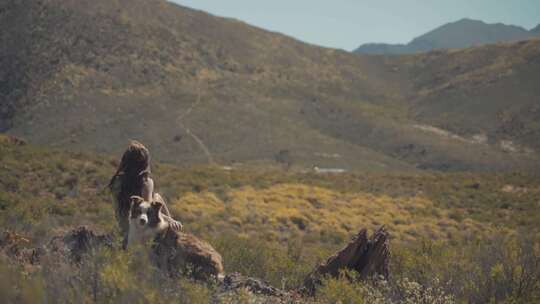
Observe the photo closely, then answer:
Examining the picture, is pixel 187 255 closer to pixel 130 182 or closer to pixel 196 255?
pixel 196 255

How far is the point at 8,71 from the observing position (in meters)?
74.2

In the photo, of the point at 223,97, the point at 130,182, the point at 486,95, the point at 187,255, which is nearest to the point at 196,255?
the point at 187,255

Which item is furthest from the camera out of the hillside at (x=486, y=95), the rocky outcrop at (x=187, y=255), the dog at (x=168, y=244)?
the hillside at (x=486, y=95)

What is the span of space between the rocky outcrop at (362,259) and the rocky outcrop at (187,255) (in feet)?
5.73

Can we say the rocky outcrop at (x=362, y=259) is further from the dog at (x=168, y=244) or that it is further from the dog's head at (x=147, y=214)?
the dog's head at (x=147, y=214)

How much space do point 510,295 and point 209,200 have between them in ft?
67.3

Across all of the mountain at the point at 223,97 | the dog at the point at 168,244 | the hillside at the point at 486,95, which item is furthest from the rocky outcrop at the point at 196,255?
the hillside at the point at 486,95

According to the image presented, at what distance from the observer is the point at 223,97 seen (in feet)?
253

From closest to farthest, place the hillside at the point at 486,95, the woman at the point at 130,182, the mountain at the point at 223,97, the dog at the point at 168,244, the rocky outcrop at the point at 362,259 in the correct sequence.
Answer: the dog at the point at 168,244, the woman at the point at 130,182, the rocky outcrop at the point at 362,259, the mountain at the point at 223,97, the hillside at the point at 486,95

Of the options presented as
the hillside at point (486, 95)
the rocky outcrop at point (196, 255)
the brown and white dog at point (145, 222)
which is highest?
the hillside at point (486, 95)

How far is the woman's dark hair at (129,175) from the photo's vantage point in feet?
25.2

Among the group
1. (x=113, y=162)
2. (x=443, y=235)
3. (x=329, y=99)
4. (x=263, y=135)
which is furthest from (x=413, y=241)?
(x=329, y=99)

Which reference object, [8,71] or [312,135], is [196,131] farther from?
[8,71]

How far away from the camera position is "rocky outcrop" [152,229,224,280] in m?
6.64
